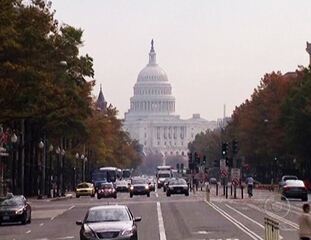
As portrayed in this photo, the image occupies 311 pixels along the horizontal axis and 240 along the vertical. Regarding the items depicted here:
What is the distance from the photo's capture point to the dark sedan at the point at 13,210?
53.3 metres

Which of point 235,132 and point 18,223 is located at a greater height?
point 235,132

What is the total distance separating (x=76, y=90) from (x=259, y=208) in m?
23.2

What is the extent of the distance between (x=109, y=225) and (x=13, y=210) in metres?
21.4

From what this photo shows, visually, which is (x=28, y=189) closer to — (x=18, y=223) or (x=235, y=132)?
(x=18, y=223)

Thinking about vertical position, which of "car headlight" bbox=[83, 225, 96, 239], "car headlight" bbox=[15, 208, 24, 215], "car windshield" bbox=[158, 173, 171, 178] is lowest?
"car headlight" bbox=[83, 225, 96, 239]

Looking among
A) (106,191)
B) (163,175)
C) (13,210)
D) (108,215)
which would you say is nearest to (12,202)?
(13,210)

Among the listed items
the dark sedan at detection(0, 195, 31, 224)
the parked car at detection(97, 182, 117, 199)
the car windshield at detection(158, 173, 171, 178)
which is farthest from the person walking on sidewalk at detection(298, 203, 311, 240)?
the car windshield at detection(158, 173, 171, 178)

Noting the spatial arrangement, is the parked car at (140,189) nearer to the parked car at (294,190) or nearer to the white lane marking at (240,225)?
the parked car at (294,190)

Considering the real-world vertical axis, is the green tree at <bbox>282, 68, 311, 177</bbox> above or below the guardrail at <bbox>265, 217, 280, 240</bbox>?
above

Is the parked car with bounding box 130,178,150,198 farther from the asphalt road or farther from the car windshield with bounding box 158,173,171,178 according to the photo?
the car windshield with bounding box 158,173,171,178

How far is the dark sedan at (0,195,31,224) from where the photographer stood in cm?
5334

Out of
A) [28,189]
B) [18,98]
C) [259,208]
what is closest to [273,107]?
[28,189]

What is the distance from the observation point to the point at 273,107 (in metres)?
143

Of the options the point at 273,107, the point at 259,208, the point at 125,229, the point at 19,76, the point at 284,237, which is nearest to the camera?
the point at 125,229
